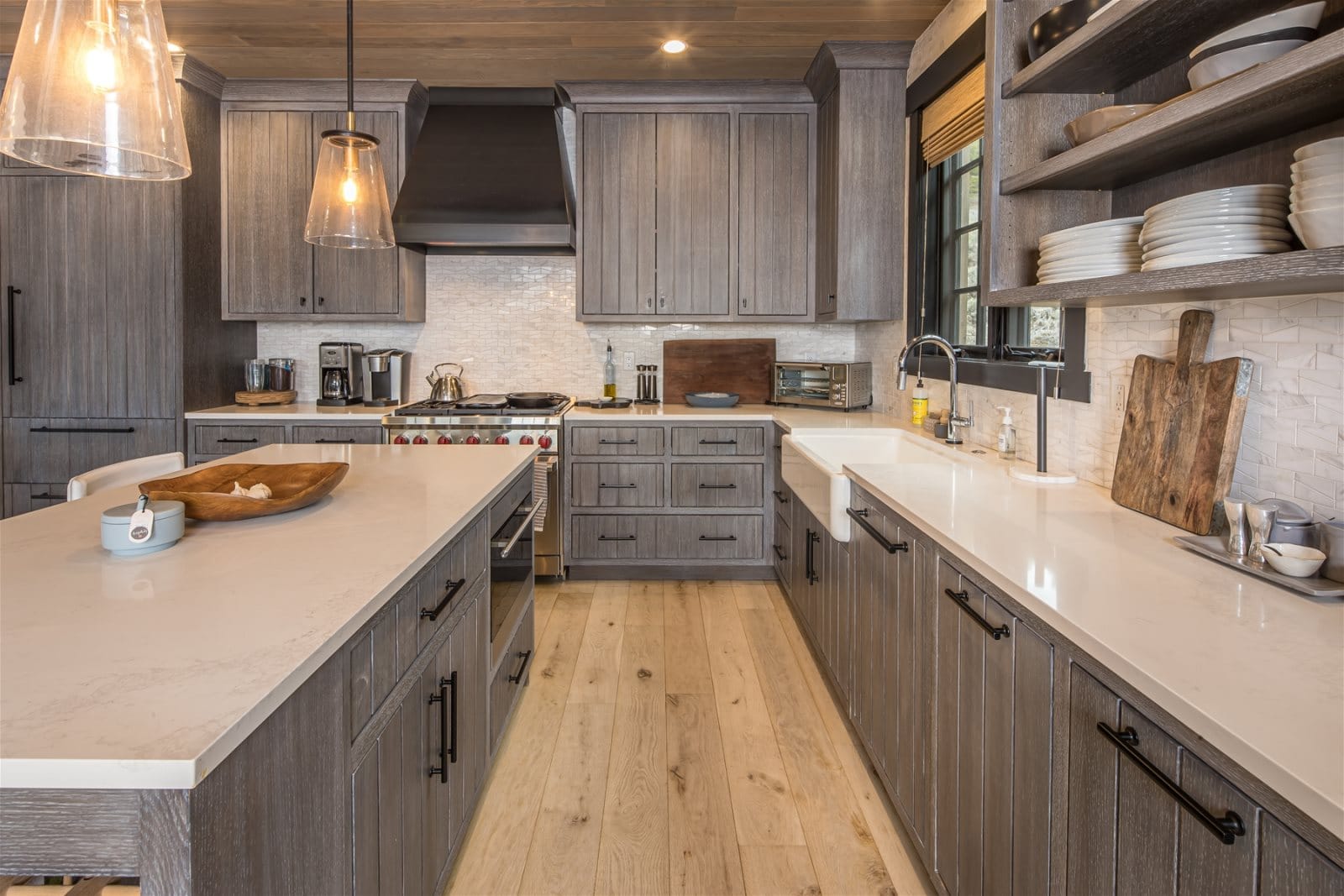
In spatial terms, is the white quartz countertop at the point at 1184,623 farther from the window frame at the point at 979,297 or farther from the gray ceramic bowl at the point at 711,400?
the gray ceramic bowl at the point at 711,400

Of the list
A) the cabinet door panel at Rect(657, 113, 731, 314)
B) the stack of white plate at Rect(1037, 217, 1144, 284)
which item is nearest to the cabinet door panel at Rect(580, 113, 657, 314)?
the cabinet door panel at Rect(657, 113, 731, 314)

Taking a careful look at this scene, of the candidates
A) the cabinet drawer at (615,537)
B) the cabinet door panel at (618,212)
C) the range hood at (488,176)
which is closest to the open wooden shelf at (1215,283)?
the cabinet drawer at (615,537)

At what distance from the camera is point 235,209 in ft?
15.0

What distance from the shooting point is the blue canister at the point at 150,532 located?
1.43 meters

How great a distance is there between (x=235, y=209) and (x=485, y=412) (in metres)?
1.78

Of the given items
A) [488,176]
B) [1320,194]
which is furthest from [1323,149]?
[488,176]

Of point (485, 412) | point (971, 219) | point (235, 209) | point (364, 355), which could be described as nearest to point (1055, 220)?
point (971, 219)

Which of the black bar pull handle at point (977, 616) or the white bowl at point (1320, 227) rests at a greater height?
the white bowl at point (1320, 227)

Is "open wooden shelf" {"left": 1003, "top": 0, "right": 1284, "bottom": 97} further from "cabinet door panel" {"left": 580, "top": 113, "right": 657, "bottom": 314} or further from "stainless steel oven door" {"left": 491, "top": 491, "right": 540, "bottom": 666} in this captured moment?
"cabinet door panel" {"left": 580, "top": 113, "right": 657, "bottom": 314}

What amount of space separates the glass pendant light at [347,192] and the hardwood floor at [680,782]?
155cm

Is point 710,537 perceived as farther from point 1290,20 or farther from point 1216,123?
point 1290,20

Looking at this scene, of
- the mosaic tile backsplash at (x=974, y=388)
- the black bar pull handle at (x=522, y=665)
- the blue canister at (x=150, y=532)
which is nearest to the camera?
the blue canister at (x=150, y=532)

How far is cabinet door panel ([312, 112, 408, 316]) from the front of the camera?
4.55m

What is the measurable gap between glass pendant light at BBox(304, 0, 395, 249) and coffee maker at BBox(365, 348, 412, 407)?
2.71 m
